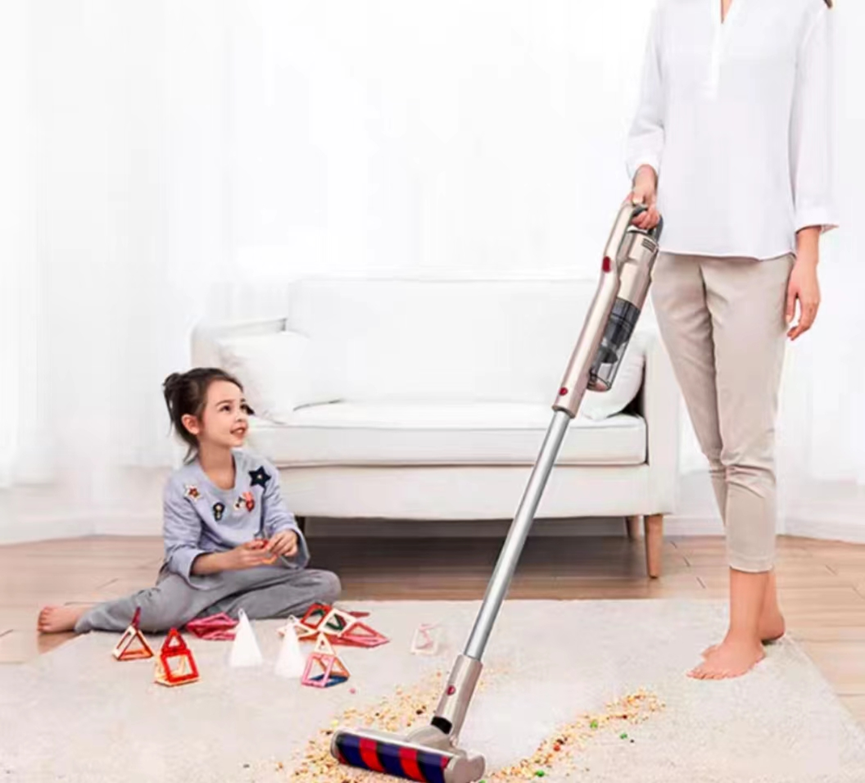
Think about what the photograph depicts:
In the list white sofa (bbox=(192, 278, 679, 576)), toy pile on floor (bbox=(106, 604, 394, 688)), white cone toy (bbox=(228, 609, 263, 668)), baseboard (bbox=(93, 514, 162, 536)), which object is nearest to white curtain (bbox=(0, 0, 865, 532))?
baseboard (bbox=(93, 514, 162, 536))

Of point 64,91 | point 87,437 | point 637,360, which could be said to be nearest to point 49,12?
point 64,91

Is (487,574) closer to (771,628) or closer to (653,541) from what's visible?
(653,541)

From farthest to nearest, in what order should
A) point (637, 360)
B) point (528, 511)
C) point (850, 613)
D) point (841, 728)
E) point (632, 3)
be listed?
point (632, 3) → point (637, 360) → point (850, 613) → point (841, 728) → point (528, 511)

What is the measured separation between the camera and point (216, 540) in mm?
2828

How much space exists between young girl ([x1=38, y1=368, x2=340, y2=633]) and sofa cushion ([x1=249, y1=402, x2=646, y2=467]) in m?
0.25

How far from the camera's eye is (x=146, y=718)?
6.98 feet

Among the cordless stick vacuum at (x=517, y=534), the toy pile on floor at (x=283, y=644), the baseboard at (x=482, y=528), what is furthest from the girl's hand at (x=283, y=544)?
the baseboard at (x=482, y=528)

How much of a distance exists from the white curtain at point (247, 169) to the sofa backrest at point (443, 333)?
234 mm

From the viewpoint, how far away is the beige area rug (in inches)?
74.3

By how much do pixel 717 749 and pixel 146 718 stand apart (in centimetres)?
84

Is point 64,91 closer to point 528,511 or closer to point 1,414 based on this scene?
point 1,414

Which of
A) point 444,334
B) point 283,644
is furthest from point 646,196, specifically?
point 444,334

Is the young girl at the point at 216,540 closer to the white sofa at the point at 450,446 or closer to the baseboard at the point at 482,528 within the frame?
the white sofa at the point at 450,446

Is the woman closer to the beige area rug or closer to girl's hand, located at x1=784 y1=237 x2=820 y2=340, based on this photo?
girl's hand, located at x1=784 y1=237 x2=820 y2=340
